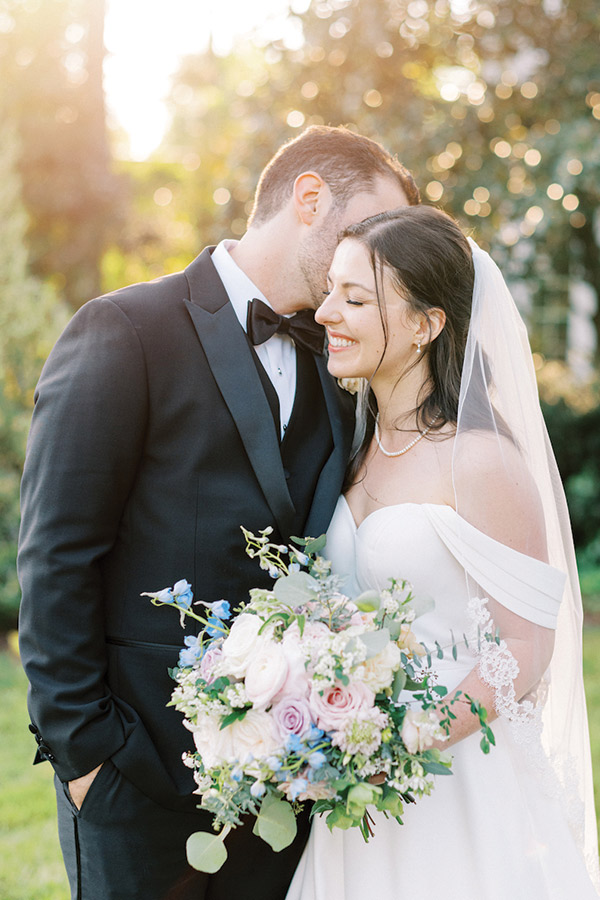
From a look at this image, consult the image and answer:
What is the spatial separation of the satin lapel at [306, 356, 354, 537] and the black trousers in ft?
2.75

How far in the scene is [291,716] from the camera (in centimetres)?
174

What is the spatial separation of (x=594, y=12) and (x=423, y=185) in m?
2.19

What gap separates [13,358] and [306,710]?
247 inches

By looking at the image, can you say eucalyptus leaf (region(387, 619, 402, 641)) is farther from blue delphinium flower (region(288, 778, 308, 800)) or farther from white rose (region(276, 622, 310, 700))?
blue delphinium flower (region(288, 778, 308, 800))

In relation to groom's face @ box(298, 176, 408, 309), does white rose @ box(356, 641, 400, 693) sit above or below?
below

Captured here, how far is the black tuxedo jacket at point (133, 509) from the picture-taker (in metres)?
2.15


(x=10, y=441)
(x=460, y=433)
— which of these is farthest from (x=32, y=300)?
(x=460, y=433)

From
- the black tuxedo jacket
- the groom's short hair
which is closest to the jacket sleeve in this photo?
the black tuxedo jacket

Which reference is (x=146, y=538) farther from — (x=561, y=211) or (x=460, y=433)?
(x=561, y=211)

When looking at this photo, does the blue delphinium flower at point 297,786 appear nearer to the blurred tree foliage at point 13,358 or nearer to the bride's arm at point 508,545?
the bride's arm at point 508,545

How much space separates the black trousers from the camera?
2191 mm

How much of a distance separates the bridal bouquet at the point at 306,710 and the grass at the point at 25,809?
2273 millimetres

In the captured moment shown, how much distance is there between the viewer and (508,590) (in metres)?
2.27

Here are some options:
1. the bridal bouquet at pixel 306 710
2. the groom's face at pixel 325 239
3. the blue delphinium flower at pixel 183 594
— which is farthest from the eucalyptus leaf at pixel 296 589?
the groom's face at pixel 325 239
